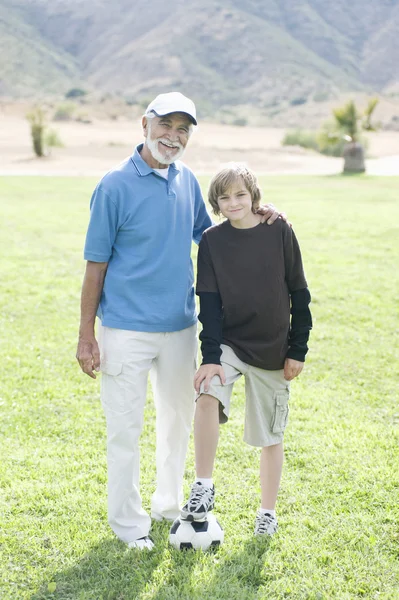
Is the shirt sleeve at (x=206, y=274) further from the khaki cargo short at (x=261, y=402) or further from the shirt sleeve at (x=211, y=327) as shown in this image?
the khaki cargo short at (x=261, y=402)

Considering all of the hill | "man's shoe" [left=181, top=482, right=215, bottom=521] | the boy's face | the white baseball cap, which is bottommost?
"man's shoe" [left=181, top=482, right=215, bottom=521]

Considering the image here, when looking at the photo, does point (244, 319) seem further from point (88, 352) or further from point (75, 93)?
→ point (75, 93)

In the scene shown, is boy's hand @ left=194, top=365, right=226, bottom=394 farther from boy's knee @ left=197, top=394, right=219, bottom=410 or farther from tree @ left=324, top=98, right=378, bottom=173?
tree @ left=324, top=98, right=378, bottom=173

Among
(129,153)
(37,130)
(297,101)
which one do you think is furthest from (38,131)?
(297,101)

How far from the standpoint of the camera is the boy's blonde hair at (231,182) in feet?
11.4

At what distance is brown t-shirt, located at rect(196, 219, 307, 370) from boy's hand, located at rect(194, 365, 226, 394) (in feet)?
0.53

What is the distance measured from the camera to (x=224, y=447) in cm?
496

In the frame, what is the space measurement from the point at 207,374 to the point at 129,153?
33.9 m

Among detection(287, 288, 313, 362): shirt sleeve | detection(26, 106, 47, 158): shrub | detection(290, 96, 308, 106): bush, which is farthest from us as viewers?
detection(290, 96, 308, 106): bush

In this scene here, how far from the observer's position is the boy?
3.47 meters

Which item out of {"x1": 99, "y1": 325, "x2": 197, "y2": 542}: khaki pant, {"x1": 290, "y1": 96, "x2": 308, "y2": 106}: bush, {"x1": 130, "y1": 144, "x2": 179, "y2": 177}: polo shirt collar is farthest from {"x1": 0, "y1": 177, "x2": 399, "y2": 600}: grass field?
{"x1": 290, "y1": 96, "x2": 308, "y2": 106}: bush

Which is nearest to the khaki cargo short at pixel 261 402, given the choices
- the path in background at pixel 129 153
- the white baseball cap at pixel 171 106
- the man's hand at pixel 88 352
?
the man's hand at pixel 88 352

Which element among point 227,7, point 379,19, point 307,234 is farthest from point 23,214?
point 379,19

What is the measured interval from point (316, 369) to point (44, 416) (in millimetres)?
2437
